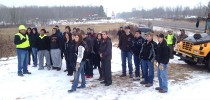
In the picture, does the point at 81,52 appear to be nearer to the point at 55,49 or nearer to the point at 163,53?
the point at 163,53

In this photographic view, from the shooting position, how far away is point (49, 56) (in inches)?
427

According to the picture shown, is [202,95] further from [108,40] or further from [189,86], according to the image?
[108,40]

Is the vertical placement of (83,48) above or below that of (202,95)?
above

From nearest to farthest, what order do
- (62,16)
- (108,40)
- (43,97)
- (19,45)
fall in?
(43,97) < (108,40) < (19,45) < (62,16)

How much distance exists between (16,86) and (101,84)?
2863mm

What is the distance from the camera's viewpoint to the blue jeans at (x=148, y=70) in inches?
324

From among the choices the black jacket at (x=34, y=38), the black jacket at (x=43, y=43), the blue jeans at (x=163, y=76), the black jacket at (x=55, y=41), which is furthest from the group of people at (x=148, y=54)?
the black jacket at (x=34, y=38)

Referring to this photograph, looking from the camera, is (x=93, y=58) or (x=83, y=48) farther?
(x=93, y=58)

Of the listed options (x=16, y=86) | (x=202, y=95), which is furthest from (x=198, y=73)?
(x=16, y=86)

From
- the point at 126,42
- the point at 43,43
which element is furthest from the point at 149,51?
the point at 43,43

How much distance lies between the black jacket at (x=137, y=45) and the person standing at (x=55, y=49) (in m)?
3.22

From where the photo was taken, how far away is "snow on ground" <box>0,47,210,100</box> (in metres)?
7.52

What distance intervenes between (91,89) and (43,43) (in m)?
3.56

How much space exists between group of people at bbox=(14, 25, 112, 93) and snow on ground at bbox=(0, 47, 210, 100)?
0.38 meters
